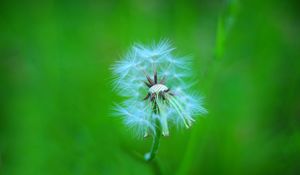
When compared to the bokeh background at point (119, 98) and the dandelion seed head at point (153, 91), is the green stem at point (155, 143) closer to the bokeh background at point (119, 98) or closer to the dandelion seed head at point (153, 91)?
the dandelion seed head at point (153, 91)

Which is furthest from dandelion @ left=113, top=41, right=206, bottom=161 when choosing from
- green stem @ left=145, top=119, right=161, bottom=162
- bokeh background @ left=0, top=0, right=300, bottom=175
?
bokeh background @ left=0, top=0, right=300, bottom=175

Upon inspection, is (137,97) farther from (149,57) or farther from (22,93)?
(22,93)

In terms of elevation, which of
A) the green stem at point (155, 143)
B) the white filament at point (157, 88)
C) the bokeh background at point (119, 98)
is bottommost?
the green stem at point (155, 143)

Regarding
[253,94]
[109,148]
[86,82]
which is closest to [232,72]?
[253,94]

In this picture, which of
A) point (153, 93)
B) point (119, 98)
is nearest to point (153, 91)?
point (153, 93)

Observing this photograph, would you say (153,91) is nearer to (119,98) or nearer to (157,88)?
(157,88)

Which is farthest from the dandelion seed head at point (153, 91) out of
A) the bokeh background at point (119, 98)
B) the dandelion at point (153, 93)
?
the bokeh background at point (119, 98)
